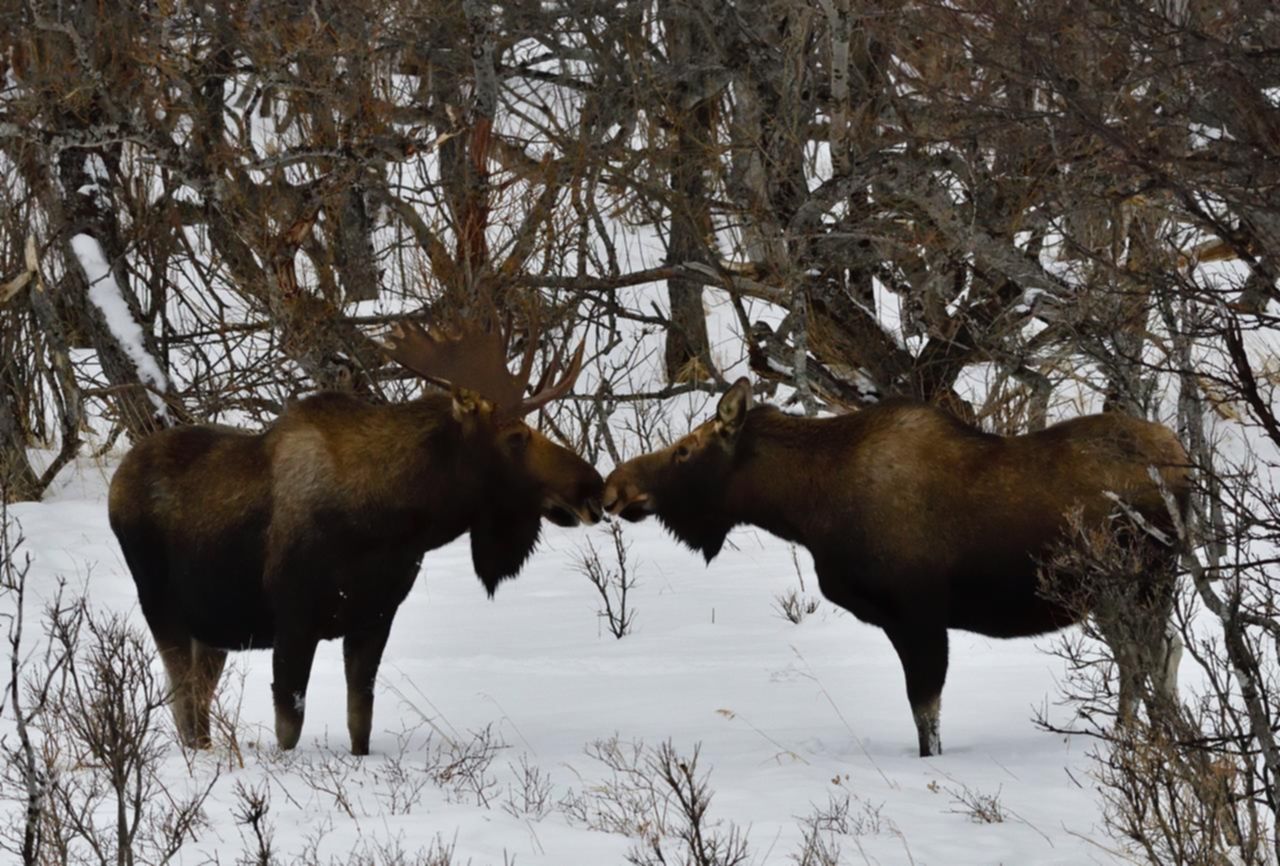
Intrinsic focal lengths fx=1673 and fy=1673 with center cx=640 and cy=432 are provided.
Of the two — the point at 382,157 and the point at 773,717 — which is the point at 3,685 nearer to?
the point at 773,717

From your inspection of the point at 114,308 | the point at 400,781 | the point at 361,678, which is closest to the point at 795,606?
the point at 361,678

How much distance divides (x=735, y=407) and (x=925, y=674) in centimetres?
138

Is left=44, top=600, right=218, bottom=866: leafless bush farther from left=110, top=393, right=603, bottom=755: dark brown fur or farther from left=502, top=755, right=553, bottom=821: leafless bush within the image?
A: left=502, top=755, right=553, bottom=821: leafless bush

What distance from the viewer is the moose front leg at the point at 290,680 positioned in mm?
6285

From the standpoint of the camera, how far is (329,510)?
6.34 metres

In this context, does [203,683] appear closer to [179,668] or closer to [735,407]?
[179,668]

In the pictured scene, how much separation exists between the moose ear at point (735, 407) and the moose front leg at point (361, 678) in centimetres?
164

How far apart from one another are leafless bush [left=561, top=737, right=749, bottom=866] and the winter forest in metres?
0.03

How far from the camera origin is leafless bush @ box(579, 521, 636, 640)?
871 centimetres

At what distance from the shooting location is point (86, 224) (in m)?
11.8

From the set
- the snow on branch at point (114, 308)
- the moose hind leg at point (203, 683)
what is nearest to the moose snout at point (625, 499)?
the moose hind leg at point (203, 683)

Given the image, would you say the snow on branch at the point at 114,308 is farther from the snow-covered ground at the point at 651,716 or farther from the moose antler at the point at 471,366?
the moose antler at the point at 471,366

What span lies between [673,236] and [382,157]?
2.92 metres

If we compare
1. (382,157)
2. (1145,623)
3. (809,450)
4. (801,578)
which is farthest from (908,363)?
(1145,623)
